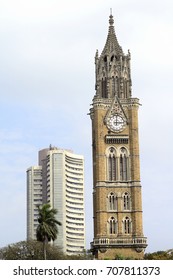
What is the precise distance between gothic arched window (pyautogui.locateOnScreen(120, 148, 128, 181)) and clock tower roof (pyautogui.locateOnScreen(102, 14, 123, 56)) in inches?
751

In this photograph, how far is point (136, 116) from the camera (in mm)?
127188

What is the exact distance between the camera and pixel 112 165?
12456 centimetres

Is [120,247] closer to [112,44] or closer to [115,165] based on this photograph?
[115,165]

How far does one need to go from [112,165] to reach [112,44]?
2406cm

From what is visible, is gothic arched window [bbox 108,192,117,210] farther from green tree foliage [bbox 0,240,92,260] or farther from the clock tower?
green tree foliage [bbox 0,240,92,260]

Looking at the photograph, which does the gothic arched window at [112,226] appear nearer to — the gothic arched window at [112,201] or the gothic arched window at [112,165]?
the gothic arched window at [112,201]

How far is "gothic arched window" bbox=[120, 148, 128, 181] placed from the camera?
124312 millimetres

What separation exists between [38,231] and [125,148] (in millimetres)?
36701

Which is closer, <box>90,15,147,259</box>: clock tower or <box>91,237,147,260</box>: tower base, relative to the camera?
<box>91,237,147,260</box>: tower base

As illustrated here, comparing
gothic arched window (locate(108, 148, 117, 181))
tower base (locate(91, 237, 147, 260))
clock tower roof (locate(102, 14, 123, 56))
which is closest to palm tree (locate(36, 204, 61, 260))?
tower base (locate(91, 237, 147, 260))

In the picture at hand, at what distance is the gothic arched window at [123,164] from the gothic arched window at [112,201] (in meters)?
3.36
